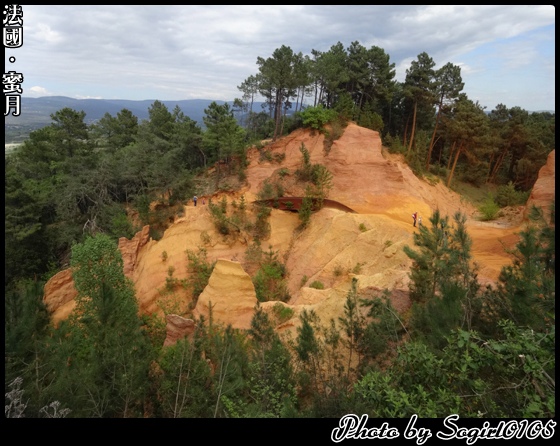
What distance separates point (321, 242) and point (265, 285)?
433cm

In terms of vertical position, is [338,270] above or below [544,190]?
below

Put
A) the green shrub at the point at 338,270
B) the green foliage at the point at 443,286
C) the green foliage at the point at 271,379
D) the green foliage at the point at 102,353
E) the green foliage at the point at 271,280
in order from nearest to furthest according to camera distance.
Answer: the green foliage at the point at 443,286 → the green foliage at the point at 271,379 → the green foliage at the point at 102,353 → the green shrub at the point at 338,270 → the green foliage at the point at 271,280

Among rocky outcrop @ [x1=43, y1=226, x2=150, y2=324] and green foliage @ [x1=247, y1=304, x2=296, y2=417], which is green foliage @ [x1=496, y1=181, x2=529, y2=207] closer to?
green foliage @ [x1=247, y1=304, x2=296, y2=417]

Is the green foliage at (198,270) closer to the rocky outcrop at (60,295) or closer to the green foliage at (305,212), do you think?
the green foliage at (305,212)

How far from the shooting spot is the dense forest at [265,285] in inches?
188

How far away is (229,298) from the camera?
51.3ft

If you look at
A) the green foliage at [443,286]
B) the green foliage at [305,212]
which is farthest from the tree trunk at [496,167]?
the green foliage at [443,286]

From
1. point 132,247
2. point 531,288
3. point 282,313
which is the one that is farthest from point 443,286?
point 132,247

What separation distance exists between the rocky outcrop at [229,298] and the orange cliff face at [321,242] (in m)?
0.05

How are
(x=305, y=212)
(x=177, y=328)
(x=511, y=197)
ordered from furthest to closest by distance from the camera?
(x=511, y=197) < (x=305, y=212) < (x=177, y=328)

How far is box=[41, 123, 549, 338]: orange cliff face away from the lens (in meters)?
15.3

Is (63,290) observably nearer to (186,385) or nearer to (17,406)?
(186,385)

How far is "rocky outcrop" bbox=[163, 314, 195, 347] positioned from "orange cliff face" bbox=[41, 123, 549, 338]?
1379 millimetres
